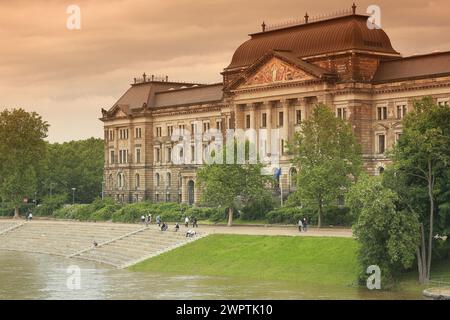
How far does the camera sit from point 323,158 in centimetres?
11381

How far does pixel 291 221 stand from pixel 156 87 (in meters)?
65.2

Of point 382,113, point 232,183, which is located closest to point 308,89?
point 382,113

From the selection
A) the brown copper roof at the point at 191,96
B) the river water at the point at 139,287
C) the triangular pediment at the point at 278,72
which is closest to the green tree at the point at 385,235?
the river water at the point at 139,287

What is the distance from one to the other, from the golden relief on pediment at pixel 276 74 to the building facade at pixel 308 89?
0.12 metres

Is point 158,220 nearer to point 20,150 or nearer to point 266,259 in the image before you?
point 266,259

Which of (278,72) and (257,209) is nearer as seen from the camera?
(257,209)

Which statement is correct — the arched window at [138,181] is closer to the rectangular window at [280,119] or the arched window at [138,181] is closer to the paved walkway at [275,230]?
the rectangular window at [280,119]

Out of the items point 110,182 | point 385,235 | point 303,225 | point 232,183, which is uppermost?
point 110,182

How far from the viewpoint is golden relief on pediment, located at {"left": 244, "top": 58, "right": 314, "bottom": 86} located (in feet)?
450

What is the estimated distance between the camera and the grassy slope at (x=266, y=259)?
8694cm

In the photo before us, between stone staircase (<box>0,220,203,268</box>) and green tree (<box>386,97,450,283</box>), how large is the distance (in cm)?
2968

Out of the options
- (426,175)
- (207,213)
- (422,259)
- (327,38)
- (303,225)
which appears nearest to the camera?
(422,259)

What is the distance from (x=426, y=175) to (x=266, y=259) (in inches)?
690
